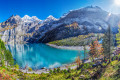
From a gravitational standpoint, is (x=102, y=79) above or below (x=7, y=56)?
below

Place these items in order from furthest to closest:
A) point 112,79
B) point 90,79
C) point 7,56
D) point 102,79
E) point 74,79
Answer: point 7,56, point 74,79, point 90,79, point 102,79, point 112,79

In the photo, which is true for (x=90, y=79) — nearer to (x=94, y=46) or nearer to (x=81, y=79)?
(x=81, y=79)

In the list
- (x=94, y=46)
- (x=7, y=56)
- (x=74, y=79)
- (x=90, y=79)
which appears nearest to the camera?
(x=90, y=79)

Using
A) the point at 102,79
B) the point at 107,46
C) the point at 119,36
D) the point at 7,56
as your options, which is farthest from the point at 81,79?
the point at 7,56

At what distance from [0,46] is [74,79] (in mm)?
42145

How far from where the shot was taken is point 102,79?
1830 centimetres

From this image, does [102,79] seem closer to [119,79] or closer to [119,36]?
[119,79]

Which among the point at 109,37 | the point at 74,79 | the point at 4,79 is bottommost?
the point at 74,79

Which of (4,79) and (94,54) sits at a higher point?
(94,54)

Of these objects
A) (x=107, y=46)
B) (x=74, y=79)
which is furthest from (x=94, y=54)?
(x=74, y=79)

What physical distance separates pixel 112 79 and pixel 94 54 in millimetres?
30214

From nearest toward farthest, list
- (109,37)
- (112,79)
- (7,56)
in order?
(112,79), (109,37), (7,56)

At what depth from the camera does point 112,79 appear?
55.1 feet

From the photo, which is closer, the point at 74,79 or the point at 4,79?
the point at 4,79
